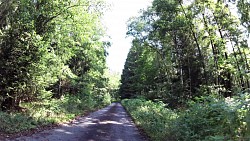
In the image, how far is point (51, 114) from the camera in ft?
53.3

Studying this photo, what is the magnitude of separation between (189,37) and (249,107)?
89.2 feet

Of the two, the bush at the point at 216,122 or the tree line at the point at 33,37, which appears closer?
the bush at the point at 216,122

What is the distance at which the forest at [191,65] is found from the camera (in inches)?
306

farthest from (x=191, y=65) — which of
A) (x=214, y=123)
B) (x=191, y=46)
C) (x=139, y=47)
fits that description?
(x=214, y=123)

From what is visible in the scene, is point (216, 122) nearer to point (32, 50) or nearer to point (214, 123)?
point (214, 123)

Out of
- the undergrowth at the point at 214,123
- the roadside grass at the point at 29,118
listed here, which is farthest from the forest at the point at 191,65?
the roadside grass at the point at 29,118

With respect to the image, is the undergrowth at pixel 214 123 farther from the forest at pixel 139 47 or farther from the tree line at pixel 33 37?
the tree line at pixel 33 37

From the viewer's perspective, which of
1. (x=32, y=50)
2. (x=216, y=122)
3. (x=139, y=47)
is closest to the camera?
(x=216, y=122)

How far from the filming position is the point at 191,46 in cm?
3120

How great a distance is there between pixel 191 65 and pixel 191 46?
2.44 meters

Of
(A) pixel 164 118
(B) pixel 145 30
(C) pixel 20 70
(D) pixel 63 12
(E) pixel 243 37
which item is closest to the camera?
(A) pixel 164 118

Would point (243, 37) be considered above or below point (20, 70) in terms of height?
above

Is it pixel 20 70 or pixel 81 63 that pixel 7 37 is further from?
pixel 81 63

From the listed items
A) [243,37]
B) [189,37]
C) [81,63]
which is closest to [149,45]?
[189,37]
